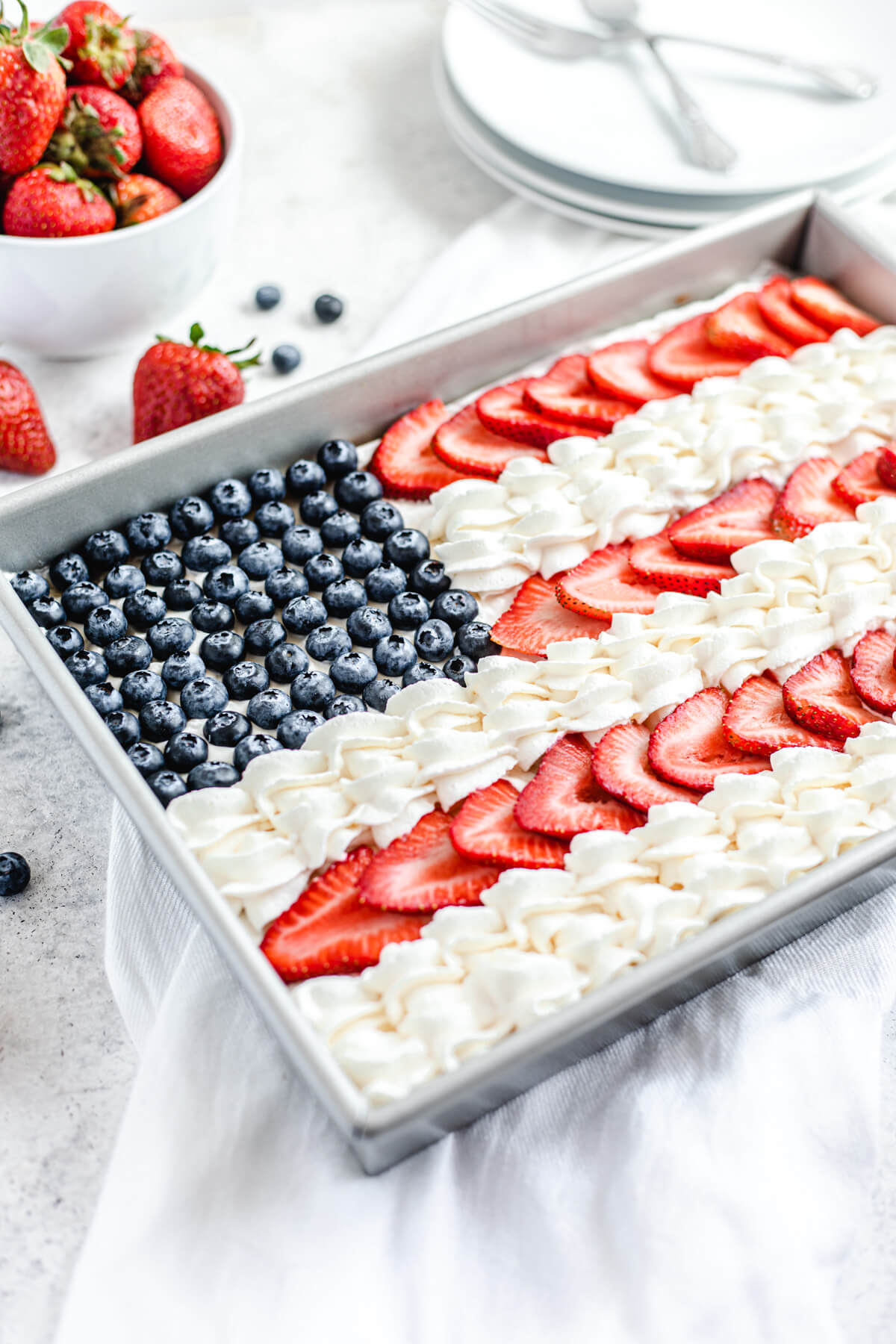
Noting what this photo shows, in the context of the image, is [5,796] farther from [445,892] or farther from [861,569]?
[861,569]

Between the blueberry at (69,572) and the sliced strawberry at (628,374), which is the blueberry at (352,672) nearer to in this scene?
the blueberry at (69,572)

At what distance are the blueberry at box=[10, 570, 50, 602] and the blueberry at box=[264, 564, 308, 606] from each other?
26 cm

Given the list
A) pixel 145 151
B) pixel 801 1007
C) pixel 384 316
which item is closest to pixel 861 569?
pixel 801 1007

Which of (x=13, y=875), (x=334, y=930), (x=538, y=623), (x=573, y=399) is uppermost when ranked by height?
(x=573, y=399)

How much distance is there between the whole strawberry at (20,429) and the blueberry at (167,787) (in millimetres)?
633

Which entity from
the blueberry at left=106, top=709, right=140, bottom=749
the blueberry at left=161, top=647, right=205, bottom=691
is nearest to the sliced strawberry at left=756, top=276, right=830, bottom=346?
the blueberry at left=161, top=647, right=205, bottom=691

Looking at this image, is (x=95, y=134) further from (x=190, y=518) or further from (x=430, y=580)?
(x=430, y=580)

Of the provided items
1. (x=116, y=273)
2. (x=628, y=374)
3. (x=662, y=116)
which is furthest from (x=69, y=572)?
(x=662, y=116)

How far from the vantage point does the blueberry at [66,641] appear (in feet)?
5.01

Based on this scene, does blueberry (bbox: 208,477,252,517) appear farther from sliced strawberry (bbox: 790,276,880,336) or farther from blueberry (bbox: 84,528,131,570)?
sliced strawberry (bbox: 790,276,880,336)

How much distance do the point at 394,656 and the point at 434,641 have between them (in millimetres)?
53

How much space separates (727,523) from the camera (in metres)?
1.69

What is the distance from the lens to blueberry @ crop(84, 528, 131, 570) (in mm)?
1624

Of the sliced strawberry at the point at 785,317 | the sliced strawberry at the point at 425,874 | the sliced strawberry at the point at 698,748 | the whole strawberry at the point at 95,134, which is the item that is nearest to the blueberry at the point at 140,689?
the sliced strawberry at the point at 425,874
